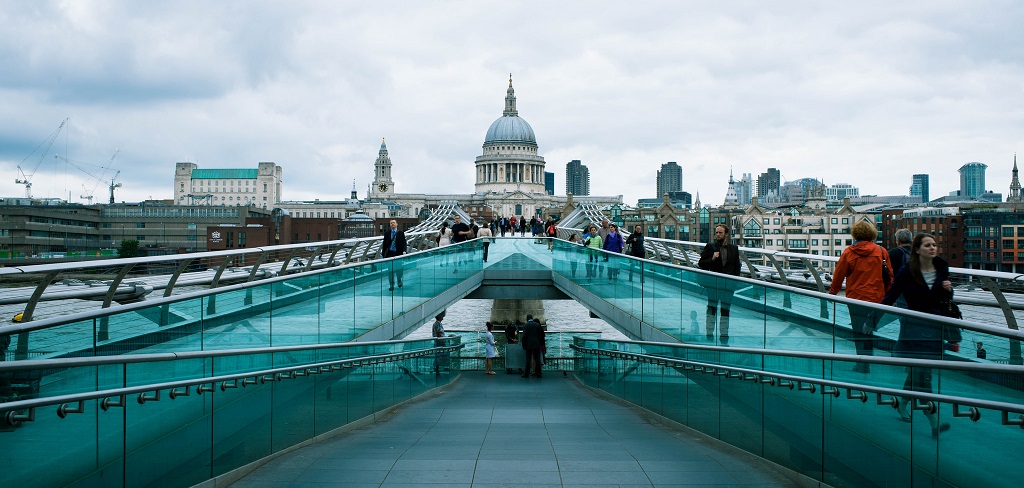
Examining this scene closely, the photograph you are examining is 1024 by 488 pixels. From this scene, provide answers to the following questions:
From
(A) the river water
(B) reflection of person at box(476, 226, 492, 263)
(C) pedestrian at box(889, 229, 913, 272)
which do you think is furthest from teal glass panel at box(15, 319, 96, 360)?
(B) reflection of person at box(476, 226, 492, 263)

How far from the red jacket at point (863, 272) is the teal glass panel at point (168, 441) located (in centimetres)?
499

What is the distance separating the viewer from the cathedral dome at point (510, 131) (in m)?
166

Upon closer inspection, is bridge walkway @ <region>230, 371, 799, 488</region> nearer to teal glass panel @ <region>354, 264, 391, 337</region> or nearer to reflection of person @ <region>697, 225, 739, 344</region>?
reflection of person @ <region>697, 225, 739, 344</region>

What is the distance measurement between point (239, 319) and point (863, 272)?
4983 mm

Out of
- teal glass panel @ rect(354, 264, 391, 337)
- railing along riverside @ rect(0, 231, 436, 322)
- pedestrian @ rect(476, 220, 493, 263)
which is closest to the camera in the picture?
railing along riverside @ rect(0, 231, 436, 322)

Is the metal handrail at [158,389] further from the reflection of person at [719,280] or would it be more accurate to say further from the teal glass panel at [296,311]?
the reflection of person at [719,280]

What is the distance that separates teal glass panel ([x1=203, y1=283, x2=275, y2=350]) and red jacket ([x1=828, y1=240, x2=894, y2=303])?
465 cm

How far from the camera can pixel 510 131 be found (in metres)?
166

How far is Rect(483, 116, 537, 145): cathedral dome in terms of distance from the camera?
165500 mm

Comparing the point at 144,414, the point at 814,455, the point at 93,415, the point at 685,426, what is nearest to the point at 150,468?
the point at 144,414

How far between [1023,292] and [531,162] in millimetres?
154838

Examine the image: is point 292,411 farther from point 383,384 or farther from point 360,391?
point 383,384

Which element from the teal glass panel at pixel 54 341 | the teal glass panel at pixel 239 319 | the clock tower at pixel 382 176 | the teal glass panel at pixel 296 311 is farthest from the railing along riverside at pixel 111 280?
the clock tower at pixel 382 176

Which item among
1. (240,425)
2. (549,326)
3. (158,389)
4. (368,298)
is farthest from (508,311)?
(158,389)
